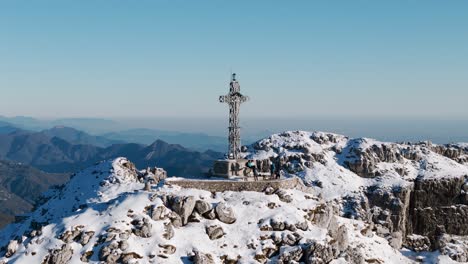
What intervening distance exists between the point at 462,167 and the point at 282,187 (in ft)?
232

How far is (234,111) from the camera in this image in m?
78.1

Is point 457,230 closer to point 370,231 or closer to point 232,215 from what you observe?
point 370,231

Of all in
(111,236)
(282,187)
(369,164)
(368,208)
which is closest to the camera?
(111,236)

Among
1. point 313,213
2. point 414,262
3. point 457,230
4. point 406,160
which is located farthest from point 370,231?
point 406,160

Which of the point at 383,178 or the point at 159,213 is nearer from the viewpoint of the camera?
the point at 159,213

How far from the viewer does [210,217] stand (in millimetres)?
61406

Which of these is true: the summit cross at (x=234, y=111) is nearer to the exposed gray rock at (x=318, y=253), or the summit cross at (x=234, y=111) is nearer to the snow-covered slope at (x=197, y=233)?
the snow-covered slope at (x=197, y=233)

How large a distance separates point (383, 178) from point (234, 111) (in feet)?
166

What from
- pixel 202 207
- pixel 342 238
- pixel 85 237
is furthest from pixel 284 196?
pixel 85 237

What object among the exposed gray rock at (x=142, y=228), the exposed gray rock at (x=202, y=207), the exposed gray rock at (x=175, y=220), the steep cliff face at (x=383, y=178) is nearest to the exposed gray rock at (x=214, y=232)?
the exposed gray rock at (x=202, y=207)

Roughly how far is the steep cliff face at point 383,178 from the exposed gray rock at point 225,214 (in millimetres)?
48114

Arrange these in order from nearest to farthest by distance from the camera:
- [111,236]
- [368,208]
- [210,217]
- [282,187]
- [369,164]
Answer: [111,236], [210,217], [282,187], [368,208], [369,164]

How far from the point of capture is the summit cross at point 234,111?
77625 millimetres

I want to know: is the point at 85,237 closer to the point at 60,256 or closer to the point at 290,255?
the point at 60,256
